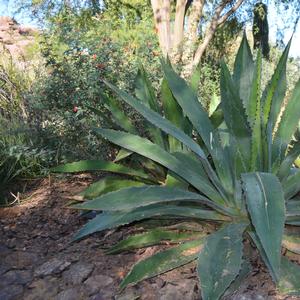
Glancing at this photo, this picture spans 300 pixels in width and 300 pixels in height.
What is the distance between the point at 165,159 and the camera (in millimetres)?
2213

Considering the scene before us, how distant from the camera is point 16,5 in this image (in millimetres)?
11594

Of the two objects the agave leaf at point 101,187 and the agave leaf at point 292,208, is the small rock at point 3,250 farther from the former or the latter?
the agave leaf at point 292,208

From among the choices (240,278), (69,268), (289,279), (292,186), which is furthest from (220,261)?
(69,268)

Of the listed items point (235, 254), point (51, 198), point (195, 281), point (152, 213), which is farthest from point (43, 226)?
point (235, 254)

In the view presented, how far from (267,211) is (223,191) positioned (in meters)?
0.64

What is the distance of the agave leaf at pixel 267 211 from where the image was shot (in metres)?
1.39

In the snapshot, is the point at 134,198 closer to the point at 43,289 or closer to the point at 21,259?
the point at 43,289

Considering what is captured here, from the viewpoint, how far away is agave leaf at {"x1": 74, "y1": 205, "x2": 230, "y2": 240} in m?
2.01

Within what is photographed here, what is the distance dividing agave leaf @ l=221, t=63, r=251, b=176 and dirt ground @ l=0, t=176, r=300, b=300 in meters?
0.48

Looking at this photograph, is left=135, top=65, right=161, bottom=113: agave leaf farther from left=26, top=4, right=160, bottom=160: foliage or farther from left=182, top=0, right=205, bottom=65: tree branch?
left=182, top=0, right=205, bottom=65: tree branch

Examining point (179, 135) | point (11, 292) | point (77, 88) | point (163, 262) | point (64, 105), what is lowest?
point (11, 292)

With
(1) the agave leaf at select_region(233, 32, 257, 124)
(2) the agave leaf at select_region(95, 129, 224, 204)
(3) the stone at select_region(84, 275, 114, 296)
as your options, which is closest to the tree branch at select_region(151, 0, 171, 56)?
(1) the agave leaf at select_region(233, 32, 257, 124)

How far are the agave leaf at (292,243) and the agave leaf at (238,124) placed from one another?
1.22 feet

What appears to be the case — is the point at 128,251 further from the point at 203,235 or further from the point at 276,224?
the point at 276,224
